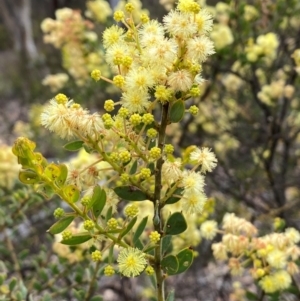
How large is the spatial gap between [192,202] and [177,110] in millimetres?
126

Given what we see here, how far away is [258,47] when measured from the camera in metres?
2.01

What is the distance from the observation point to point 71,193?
2.23 ft

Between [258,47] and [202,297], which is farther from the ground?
[258,47]

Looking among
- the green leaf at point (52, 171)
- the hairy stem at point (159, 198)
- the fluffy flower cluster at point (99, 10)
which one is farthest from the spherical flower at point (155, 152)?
the fluffy flower cluster at point (99, 10)

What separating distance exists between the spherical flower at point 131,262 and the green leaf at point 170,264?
0.06 m

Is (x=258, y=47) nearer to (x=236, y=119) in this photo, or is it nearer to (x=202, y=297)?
(x=236, y=119)

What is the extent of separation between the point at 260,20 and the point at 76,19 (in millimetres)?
762

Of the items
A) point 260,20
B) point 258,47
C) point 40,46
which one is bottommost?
point 258,47

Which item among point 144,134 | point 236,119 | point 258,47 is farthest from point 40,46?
point 144,134

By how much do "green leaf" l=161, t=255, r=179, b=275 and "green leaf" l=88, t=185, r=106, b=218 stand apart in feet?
0.38

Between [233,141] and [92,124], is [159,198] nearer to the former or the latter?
[92,124]

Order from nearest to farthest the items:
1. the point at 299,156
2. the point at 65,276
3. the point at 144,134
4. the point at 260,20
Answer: the point at 144,134 < the point at 65,276 < the point at 260,20 < the point at 299,156

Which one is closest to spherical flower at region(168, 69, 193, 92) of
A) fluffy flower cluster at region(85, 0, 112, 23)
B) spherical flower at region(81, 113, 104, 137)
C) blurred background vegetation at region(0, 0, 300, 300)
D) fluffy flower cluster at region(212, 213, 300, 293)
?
spherical flower at region(81, 113, 104, 137)

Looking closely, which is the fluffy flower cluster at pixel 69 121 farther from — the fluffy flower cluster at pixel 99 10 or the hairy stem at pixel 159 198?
the fluffy flower cluster at pixel 99 10
